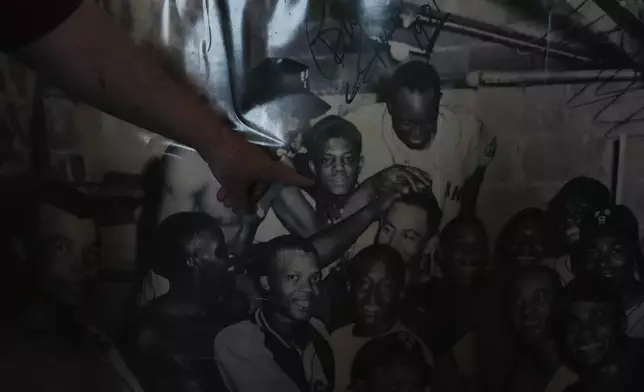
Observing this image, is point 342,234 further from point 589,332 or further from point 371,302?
point 589,332

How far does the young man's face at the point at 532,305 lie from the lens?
0.60m

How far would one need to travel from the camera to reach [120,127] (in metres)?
0.58

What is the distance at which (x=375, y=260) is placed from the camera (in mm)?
598

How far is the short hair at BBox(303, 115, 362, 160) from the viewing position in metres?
0.58

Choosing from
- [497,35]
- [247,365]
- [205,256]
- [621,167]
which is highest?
[497,35]

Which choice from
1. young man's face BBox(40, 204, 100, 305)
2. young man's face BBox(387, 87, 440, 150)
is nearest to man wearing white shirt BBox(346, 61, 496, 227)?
young man's face BBox(387, 87, 440, 150)

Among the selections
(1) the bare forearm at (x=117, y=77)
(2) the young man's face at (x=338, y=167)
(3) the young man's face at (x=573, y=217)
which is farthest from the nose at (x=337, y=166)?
(3) the young man's face at (x=573, y=217)

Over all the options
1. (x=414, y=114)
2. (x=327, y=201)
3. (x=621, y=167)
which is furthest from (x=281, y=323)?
(x=621, y=167)

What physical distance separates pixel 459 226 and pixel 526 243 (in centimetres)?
7

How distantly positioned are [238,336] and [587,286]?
33cm

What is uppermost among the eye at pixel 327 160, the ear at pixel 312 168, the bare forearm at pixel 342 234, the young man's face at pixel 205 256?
the eye at pixel 327 160

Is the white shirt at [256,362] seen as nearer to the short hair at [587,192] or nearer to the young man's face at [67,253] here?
the young man's face at [67,253]

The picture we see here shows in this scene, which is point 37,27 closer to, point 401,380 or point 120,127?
point 120,127

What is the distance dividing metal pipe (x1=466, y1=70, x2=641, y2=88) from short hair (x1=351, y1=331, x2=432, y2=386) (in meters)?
0.24
